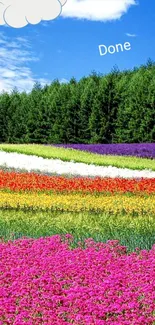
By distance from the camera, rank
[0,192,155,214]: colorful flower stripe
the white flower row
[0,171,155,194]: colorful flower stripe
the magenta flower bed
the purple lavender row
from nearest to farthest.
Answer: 1. the magenta flower bed
2. [0,192,155,214]: colorful flower stripe
3. [0,171,155,194]: colorful flower stripe
4. the white flower row
5. the purple lavender row

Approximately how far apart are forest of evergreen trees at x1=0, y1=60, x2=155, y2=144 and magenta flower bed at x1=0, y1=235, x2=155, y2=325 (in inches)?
1142

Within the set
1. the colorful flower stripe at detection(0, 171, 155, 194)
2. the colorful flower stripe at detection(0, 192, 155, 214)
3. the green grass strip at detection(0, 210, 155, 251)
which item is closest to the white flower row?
the colorful flower stripe at detection(0, 171, 155, 194)

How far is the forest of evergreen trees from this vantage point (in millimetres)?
37281

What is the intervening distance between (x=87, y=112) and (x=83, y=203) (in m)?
30.7

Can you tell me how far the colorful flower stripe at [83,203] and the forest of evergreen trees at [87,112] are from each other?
24.6m

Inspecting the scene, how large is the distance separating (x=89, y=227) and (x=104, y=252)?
1240 millimetres

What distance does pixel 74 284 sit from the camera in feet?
20.7

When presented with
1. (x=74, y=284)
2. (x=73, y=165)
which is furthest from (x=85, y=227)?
(x=73, y=165)

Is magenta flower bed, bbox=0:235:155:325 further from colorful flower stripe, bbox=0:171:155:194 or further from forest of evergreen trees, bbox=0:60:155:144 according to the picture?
forest of evergreen trees, bbox=0:60:155:144

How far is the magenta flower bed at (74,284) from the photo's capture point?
5.43 meters

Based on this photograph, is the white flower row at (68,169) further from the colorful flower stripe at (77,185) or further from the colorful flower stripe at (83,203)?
the colorful flower stripe at (83,203)

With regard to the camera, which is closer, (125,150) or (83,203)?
(83,203)

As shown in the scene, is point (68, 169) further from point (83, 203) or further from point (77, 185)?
point (83, 203)

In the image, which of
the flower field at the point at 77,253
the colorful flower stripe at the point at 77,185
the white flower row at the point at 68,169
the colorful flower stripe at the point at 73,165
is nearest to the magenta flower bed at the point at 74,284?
the flower field at the point at 77,253
